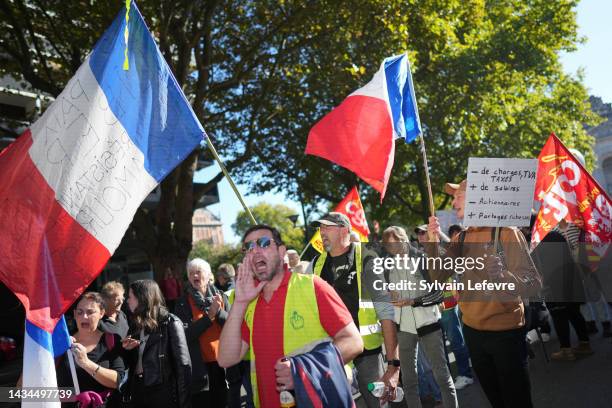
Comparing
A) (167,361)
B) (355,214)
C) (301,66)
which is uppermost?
(301,66)

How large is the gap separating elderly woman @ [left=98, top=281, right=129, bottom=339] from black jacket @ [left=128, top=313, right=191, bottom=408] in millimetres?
382

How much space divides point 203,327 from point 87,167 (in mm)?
1929

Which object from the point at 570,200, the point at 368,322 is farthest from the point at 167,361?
the point at 570,200

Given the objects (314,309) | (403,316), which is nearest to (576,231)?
(403,316)

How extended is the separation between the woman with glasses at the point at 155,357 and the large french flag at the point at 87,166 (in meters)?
0.95

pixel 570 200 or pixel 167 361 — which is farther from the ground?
pixel 570 200

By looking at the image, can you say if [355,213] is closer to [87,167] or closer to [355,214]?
[355,214]

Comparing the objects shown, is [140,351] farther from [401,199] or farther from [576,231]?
[401,199]

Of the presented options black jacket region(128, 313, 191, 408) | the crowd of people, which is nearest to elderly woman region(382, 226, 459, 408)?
the crowd of people

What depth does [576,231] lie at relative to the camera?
7.15 m

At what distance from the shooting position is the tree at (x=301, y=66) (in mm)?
11719

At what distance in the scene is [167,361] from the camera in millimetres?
4160

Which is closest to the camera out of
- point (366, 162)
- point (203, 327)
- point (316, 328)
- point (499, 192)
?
point (316, 328)

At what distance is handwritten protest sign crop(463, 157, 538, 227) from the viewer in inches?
155
